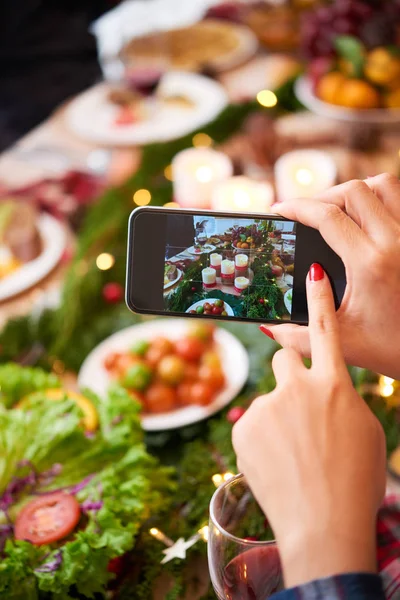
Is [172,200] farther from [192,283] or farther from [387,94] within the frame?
[192,283]

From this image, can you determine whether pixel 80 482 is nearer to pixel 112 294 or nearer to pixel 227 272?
pixel 227 272

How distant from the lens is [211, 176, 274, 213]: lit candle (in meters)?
1.25

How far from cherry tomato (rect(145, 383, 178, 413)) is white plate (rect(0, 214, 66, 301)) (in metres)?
0.40

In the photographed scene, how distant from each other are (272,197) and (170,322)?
0.37m

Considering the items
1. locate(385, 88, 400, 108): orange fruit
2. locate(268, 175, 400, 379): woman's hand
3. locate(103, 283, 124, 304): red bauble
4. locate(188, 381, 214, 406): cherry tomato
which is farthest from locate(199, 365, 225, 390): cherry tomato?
locate(385, 88, 400, 108): orange fruit

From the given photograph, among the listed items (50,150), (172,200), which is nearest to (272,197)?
(172,200)

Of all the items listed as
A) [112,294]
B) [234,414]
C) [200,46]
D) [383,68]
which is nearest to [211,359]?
[234,414]

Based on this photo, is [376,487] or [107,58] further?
[107,58]

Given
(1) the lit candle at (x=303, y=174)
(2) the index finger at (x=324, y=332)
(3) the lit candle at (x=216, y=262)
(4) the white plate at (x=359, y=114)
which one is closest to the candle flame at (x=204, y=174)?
(1) the lit candle at (x=303, y=174)

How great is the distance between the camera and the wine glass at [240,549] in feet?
1.75

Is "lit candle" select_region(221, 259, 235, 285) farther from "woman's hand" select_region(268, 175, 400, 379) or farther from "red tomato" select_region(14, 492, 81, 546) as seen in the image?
"red tomato" select_region(14, 492, 81, 546)

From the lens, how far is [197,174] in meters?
1.34

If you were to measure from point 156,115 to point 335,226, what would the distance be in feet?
4.22

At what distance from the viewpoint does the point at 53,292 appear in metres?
1.21
